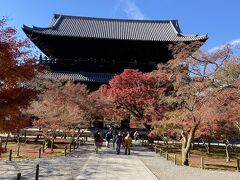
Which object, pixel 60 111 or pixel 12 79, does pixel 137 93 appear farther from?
pixel 12 79

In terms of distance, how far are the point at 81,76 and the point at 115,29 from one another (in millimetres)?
10161

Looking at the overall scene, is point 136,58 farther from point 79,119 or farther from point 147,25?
point 79,119

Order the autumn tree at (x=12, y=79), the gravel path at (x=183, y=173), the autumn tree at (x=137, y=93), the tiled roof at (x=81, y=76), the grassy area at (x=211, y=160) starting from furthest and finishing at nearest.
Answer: the tiled roof at (x=81, y=76), the autumn tree at (x=137, y=93), the grassy area at (x=211, y=160), the gravel path at (x=183, y=173), the autumn tree at (x=12, y=79)

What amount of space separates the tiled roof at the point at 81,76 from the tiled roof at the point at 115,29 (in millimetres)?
4694

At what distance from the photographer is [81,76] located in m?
42.6

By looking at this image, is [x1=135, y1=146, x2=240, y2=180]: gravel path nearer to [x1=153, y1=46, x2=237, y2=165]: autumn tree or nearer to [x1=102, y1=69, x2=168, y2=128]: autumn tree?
[x1=153, y1=46, x2=237, y2=165]: autumn tree

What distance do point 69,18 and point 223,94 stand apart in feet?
123

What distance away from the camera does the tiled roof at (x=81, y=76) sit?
4184 centimetres

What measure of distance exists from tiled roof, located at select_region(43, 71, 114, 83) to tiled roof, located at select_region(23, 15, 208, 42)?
469cm

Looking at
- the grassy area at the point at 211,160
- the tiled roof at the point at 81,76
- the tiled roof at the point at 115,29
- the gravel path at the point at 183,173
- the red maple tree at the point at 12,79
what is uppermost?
the tiled roof at the point at 115,29

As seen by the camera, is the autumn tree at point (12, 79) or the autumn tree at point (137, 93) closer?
the autumn tree at point (12, 79)

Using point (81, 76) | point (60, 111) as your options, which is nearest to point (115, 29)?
point (81, 76)

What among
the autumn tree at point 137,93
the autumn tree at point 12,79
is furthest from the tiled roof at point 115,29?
the autumn tree at point 12,79

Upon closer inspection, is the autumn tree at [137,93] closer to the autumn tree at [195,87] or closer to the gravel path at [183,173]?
the autumn tree at [195,87]
